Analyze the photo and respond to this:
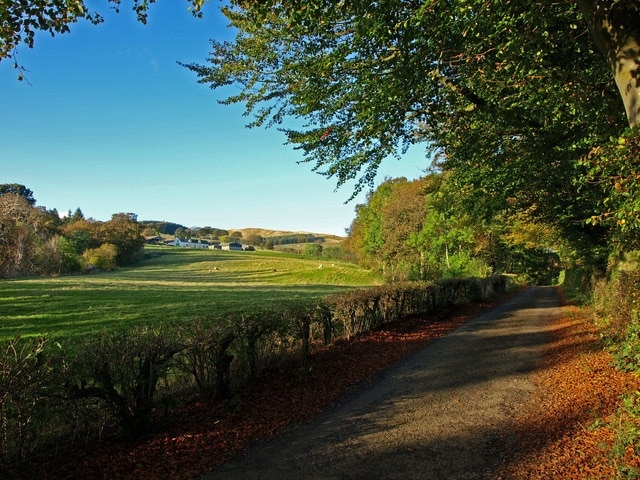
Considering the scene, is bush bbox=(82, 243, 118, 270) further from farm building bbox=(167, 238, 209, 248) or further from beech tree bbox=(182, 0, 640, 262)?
farm building bbox=(167, 238, 209, 248)

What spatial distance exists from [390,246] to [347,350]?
30.7m

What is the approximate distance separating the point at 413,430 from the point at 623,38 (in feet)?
18.2

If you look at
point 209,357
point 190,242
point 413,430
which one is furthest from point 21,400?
point 190,242

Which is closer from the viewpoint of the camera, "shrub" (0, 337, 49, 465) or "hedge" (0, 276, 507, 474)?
"shrub" (0, 337, 49, 465)

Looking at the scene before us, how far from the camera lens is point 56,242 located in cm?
6950

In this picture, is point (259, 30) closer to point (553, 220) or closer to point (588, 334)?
point (588, 334)

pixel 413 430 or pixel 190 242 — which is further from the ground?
pixel 190 242

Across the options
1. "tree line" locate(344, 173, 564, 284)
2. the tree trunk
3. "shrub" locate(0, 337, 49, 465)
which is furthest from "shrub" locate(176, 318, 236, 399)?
"tree line" locate(344, 173, 564, 284)

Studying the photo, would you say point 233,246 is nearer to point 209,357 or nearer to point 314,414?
point 209,357

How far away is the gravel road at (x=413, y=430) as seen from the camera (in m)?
4.30

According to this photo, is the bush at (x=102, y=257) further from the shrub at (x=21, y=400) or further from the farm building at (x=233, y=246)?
the shrub at (x=21, y=400)

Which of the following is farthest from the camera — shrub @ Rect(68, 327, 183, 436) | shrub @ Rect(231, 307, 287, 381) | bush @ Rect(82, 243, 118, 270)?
bush @ Rect(82, 243, 118, 270)

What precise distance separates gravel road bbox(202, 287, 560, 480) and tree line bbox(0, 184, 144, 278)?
64.3m

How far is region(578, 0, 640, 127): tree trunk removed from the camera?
4832mm
